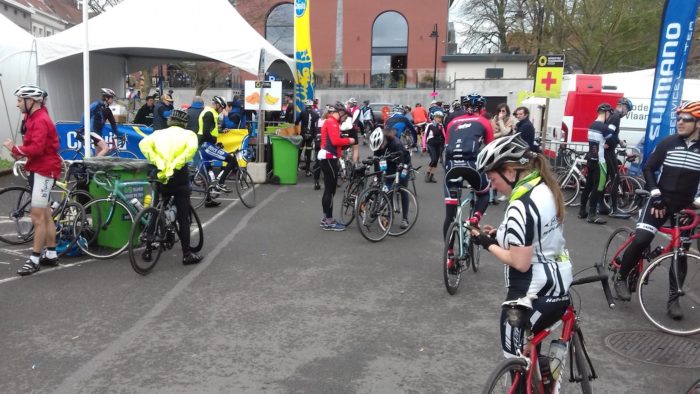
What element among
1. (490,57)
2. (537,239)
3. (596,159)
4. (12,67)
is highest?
(490,57)

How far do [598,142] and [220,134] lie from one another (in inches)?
318

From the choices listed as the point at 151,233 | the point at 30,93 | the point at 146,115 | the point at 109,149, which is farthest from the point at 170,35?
the point at 151,233

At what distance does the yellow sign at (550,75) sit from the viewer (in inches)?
503

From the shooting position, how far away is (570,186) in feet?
37.8

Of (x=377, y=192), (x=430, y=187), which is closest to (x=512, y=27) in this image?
(x=430, y=187)

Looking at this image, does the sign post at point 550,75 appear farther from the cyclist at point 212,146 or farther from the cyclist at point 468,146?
the cyclist at point 212,146

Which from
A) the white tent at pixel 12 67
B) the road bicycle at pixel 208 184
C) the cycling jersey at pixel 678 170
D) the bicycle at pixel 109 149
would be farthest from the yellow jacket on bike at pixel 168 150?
the white tent at pixel 12 67

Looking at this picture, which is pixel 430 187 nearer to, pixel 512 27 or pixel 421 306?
pixel 421 306

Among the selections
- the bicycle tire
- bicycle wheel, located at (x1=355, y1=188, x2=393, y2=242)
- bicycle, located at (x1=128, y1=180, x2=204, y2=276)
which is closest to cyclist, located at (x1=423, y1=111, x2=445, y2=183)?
bicycle wheel, located at (x1=355, y1=188, x2=393, y2=242)

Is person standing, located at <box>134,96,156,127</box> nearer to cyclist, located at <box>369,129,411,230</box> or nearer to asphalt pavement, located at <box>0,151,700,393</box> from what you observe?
asphalt pavement, located at <box>0,151,700,393</box>

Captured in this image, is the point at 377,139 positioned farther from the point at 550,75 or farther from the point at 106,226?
the point at 550,75

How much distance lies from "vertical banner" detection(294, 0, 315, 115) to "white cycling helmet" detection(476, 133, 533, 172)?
13.3 m

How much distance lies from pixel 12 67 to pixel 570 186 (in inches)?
492

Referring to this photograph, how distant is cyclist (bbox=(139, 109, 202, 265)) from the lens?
6.21m
